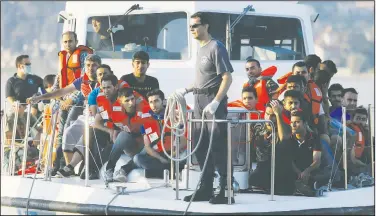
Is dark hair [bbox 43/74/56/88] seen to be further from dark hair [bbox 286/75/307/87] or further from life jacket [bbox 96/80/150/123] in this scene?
Result: dark hair [bbox 286/75/307/87]

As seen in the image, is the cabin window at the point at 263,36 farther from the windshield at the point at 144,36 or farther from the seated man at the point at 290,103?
the seated man at the point at 290,103

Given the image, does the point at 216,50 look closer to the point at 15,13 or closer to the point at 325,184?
the point at 325,184

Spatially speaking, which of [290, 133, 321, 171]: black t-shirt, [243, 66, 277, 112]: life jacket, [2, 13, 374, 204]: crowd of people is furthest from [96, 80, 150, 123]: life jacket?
[290, 133, 321, 171]: black t-shirt

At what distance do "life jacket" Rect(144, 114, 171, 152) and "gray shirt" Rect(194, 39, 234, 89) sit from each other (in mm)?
733

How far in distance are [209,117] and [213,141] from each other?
173 mm

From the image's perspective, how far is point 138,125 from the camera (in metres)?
7.54

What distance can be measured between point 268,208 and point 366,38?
50843 millimetres

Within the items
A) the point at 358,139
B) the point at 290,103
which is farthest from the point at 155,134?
the point at 358,139

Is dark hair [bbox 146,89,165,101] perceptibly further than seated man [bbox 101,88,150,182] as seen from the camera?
Yes

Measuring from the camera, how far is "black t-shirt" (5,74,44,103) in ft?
34.7

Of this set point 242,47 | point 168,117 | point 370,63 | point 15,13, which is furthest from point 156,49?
point 15,13

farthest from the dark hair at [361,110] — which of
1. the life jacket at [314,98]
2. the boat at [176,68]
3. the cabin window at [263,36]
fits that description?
the cabin window at [263,36]

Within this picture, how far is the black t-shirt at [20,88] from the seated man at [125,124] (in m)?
3.21

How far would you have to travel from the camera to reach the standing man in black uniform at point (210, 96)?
671cm
